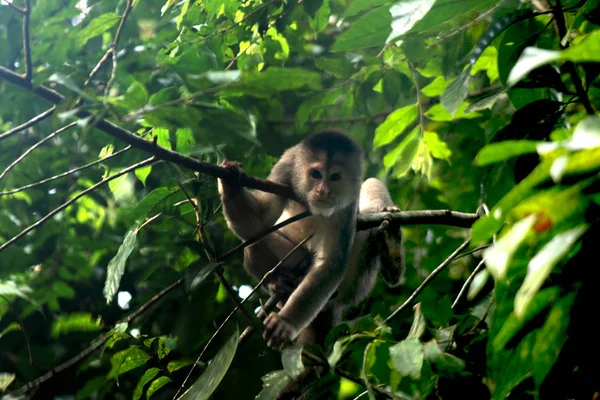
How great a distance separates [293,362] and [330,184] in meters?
2.68

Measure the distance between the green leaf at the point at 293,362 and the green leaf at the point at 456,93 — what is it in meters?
1.15

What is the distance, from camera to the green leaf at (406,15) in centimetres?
199

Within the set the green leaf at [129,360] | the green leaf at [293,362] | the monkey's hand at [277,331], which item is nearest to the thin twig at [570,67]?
A: the green leaf at [293,362]

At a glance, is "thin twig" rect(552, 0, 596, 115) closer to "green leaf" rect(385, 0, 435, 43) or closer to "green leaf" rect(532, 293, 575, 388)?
"green leaf" rect(385, 0, 435, 43)

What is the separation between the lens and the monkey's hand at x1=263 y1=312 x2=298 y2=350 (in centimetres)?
388

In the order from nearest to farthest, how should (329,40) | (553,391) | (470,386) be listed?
(553,391)
(470,386)
(329,40)

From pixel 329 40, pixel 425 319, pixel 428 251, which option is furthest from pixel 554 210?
pixel 329 40

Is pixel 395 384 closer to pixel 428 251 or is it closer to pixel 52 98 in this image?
pixel 52 98

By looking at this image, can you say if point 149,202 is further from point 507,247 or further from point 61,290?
point 507,247

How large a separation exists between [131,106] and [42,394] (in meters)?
4.52

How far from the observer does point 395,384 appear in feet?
7.13

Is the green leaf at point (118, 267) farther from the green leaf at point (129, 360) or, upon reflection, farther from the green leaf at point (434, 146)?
the green leaf at point (434, 146)

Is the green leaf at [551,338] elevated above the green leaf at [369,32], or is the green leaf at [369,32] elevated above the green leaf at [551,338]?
the green leaf at [369,32]

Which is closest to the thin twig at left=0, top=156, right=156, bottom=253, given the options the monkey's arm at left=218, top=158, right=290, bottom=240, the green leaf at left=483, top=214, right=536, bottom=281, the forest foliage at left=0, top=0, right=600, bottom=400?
the forest foliage at left=0, top=0, right=600, bottom=400
